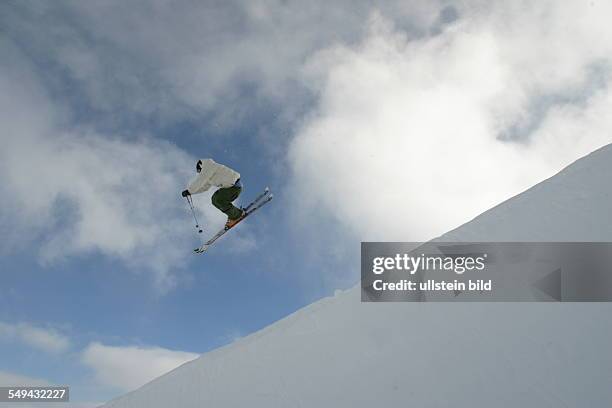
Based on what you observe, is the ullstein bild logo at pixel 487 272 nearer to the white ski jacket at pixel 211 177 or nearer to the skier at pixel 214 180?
the skier at pixel 214 180

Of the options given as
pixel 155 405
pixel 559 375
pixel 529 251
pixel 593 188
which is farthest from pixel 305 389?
pixel 593 188

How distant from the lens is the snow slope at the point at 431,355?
519 inches

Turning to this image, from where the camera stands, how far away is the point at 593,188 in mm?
21922

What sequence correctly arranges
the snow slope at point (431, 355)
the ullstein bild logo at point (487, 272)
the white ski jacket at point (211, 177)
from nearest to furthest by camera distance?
the snow slope at point (431, 355), the white ski jacket at point (211, 177), the ullstein bild logo at point (487, 272)

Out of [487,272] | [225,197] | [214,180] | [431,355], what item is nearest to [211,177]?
[214,180]

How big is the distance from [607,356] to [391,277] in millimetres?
9443

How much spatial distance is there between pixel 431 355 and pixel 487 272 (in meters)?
5.76

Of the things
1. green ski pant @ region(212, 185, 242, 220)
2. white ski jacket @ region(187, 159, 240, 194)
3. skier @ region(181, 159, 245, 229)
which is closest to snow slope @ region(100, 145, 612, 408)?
green ski pant @ region(212, 185, 242, 220)

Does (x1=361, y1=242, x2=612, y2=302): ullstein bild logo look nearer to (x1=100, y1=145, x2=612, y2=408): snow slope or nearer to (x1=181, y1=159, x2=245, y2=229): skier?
(x1=100, y1=145, x2=612, y2=408): snow slope

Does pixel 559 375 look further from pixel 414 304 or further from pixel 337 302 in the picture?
pixel 337 302

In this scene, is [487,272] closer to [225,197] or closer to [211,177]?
[225,197]

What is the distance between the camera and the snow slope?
1318 cm

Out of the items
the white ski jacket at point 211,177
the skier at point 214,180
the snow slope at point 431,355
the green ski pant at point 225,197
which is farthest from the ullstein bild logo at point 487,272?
the white ski jacket at point 211,177

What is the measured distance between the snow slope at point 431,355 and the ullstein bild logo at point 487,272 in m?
0.55
